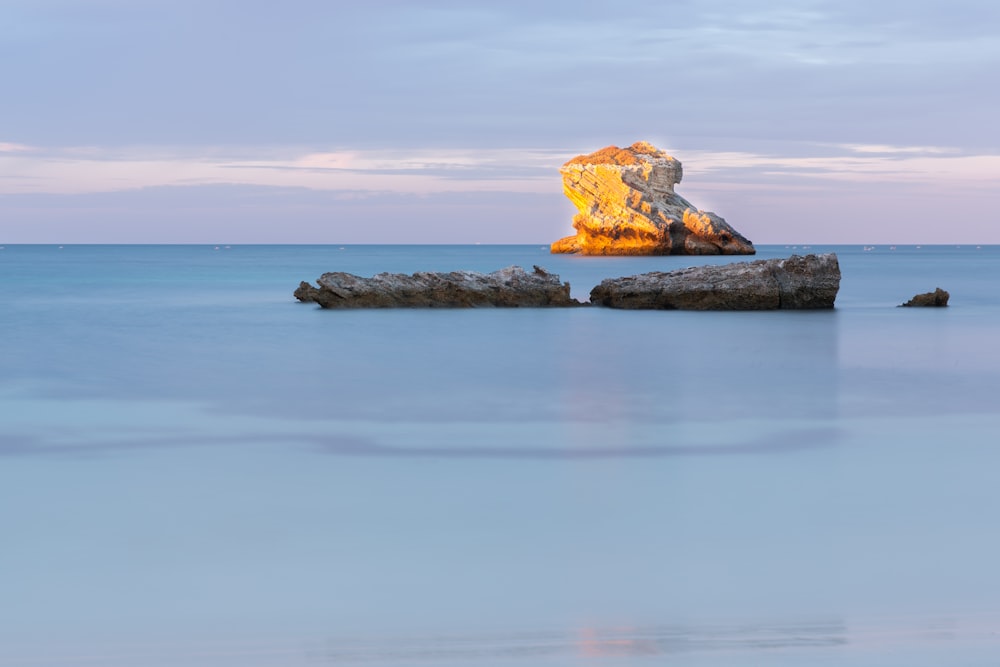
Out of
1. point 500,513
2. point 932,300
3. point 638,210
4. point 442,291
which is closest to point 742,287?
point 442,291

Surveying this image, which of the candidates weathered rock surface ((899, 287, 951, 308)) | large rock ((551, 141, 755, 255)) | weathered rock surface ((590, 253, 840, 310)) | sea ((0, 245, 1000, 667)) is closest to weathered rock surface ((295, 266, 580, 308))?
weathered rock surface ((590, 253, 840, 310))

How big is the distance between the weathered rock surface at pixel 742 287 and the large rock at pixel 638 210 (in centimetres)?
6272

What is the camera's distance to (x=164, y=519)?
22.1 ft

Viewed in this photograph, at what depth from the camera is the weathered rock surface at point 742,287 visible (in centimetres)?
2305

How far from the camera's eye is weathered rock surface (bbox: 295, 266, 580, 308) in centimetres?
2380

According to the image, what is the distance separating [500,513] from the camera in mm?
6895

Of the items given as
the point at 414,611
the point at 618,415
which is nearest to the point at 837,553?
the point at 414,611

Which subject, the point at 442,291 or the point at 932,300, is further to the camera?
the point at 932,300

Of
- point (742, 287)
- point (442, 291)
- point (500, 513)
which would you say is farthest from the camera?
point (442, 291)

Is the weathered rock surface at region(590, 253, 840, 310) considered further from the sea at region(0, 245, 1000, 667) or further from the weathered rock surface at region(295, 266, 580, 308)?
the sea at region(0, 245, 1000, 667)

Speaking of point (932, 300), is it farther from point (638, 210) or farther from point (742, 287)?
point (638, 210)

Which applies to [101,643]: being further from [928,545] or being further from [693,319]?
[693,319]

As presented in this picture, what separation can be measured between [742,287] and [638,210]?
65.2 m

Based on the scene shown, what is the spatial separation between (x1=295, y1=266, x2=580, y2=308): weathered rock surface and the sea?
7.72 m
